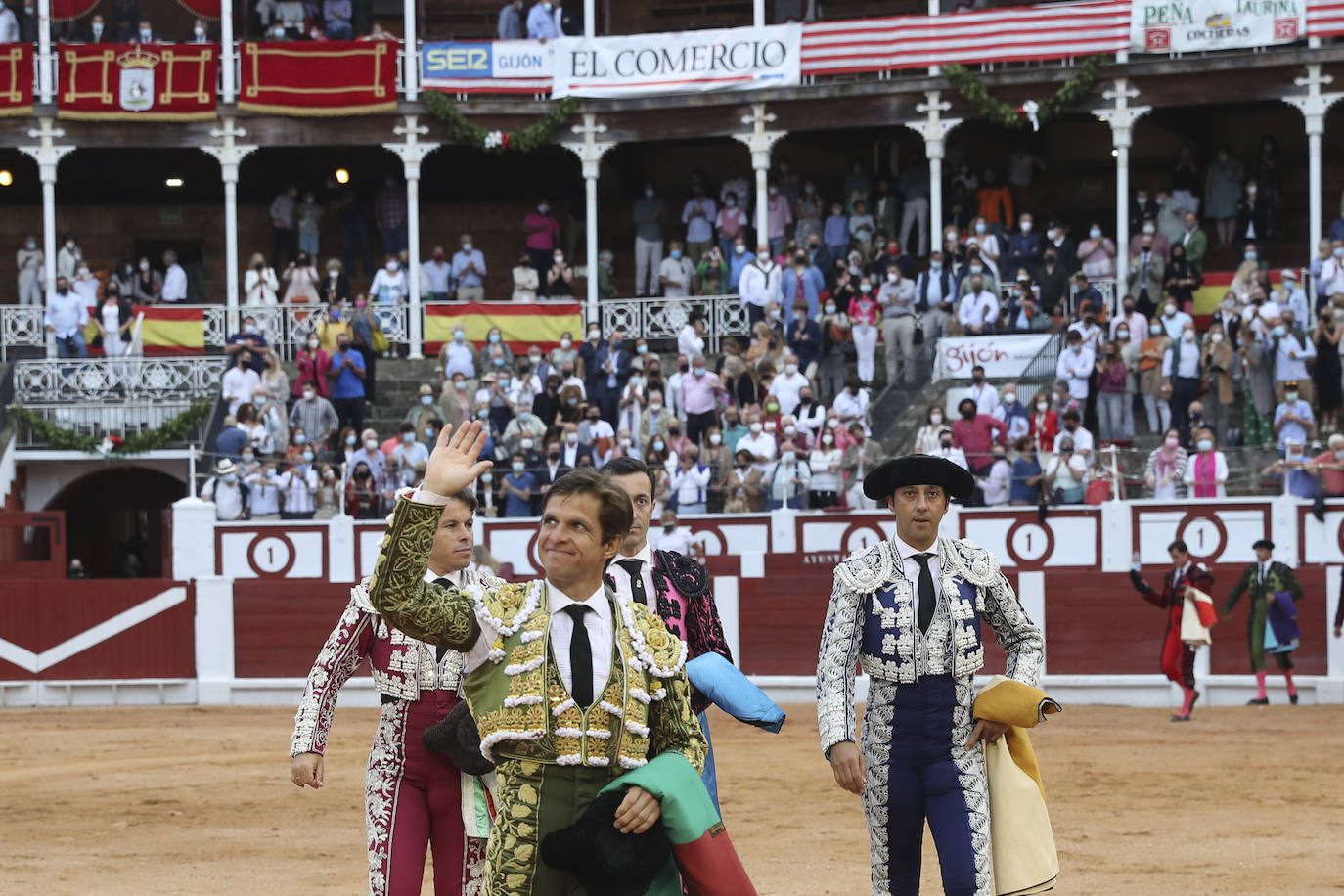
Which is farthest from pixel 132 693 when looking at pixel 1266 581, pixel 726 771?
pixel 1266 581

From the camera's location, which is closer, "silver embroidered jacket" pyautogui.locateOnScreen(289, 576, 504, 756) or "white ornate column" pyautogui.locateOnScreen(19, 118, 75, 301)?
"silver embroidered jacket" pyautogui.locateOnScreen(289, 576, 504, 756)

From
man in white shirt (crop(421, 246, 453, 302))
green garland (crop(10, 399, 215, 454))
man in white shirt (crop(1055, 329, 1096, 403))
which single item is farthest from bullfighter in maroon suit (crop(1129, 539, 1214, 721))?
man in white shirt (crop(421, 246, 453, 302))

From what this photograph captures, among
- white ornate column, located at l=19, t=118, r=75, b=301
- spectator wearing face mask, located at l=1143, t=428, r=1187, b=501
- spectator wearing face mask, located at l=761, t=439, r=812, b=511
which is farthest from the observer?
white ornate column, located at l=19, t=118, r=75, b=301

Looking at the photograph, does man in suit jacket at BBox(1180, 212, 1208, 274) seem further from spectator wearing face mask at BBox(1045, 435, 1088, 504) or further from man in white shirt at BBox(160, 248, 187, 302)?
man in white shirt at BBox(160, 248, 187, 302)

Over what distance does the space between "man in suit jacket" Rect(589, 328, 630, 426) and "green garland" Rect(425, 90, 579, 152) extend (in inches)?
190

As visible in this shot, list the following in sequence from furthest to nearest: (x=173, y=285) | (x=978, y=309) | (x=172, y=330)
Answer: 1. (x=173, y=285)
2. (x=172, y=330)
3. (x=978, y=309)

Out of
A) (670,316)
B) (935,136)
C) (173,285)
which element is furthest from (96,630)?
(935,136)

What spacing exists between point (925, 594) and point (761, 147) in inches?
710

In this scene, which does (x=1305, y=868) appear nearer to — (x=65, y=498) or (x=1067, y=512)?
(x=1067, y=512)

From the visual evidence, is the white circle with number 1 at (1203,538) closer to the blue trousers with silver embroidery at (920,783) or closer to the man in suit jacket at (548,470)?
the man in suit jacket at (548,470)

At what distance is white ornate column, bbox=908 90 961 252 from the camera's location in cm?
2189

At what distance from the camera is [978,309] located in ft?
61.6

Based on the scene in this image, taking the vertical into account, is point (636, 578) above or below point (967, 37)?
below

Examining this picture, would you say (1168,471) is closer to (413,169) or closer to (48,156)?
(413,169)
